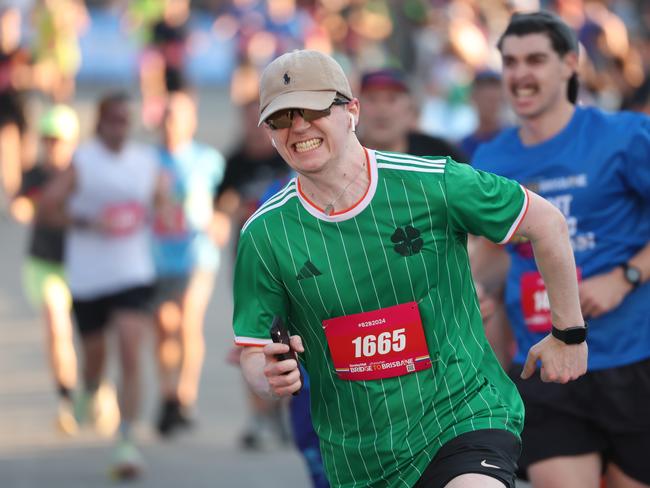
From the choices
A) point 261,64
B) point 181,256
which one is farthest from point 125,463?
point 261,64

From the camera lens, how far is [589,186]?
5449 mm

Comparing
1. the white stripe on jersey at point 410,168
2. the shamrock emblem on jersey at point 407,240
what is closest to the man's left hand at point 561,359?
the shamrock emblem on jersey at point 407,240

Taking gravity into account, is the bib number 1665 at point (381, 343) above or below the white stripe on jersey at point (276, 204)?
below

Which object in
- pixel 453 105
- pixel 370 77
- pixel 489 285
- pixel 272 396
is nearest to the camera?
pixel 272 396

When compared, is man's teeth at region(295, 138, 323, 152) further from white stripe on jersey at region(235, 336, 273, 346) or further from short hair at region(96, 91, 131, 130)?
short hair at region(96, 91, 131, 130)

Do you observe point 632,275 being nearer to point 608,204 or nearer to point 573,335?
point 608,204

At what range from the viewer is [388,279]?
441 centimetres

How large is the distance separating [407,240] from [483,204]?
0.25 metres

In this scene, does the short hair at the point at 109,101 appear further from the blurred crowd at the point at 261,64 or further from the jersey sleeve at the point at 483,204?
the jersey sleeve at the point at 483,204

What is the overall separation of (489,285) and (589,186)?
0.72m

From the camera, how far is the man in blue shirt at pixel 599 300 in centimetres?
538

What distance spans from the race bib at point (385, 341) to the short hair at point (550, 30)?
1.71 metres

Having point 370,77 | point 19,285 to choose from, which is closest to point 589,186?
point 370,77

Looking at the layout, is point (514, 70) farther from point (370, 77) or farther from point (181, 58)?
point (181, 58)
